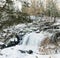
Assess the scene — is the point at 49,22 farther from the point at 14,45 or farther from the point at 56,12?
the point at 14,45

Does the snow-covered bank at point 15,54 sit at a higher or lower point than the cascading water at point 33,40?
lower

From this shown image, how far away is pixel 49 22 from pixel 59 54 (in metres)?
0.40

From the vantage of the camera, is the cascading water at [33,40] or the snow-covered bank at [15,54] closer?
the snow-covered bank at [15,54]

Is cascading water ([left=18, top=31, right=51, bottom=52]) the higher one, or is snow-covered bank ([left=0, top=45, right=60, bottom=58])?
cascading water ([left=18, top=31, right=51, bottom=52])

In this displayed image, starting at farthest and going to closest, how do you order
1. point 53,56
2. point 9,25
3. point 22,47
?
point 9,25
point 22,47
point 53,56

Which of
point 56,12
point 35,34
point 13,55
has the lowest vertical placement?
point 13,55

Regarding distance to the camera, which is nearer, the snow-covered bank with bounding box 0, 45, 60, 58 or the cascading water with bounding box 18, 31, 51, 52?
the snow-covered bank with bounding box 0, 45, 60, 58

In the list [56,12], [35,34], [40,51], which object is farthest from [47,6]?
[40,51]

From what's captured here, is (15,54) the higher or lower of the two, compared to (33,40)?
lower

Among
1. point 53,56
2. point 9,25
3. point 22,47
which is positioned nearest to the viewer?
point 53,56

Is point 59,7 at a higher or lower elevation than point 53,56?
higher

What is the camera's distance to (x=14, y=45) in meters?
2.31

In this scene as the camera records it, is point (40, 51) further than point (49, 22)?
No

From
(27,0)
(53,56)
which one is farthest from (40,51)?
(27,0)
